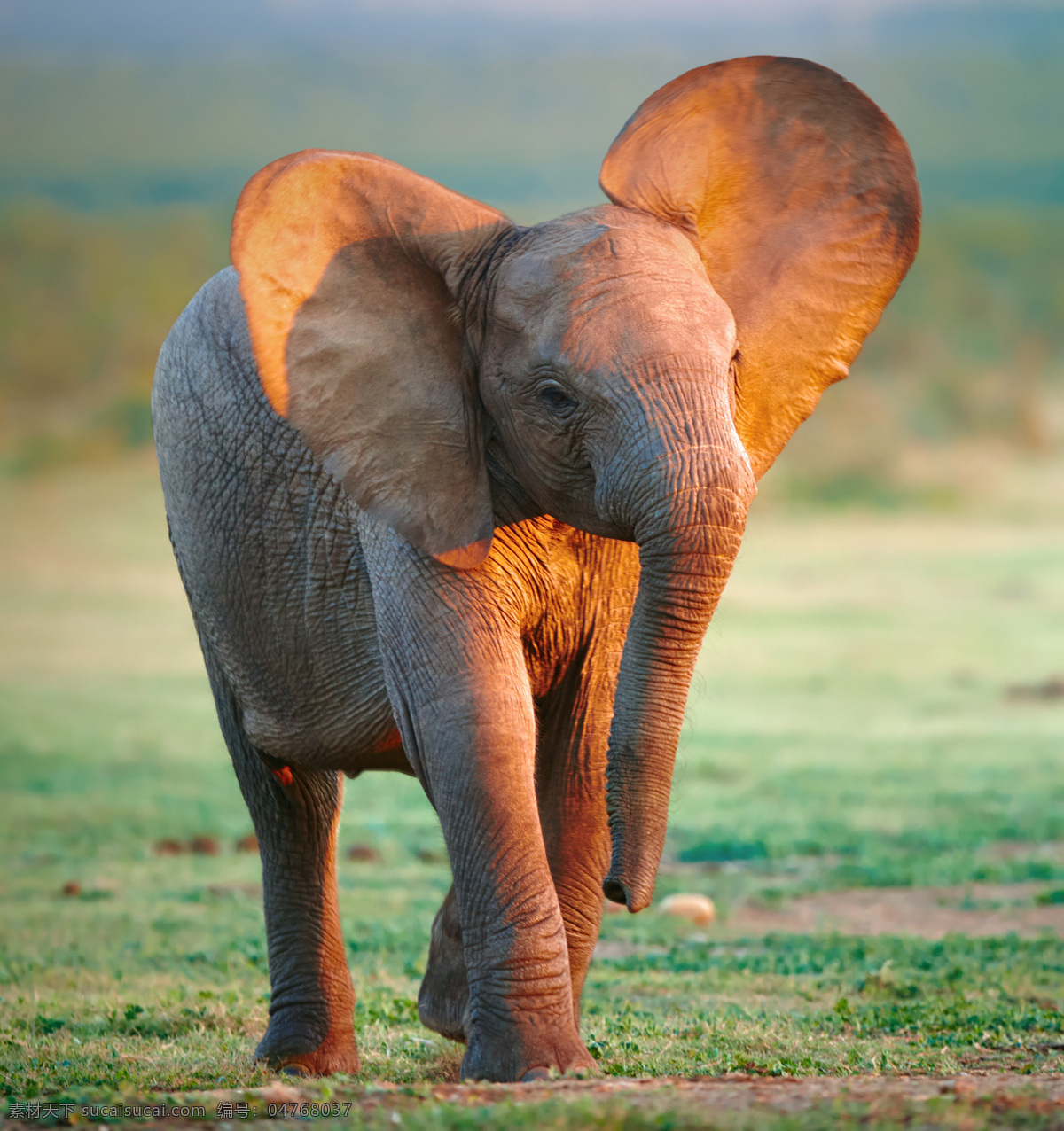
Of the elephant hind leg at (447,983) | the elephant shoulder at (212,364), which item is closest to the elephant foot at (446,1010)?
the elephant hind leg at (447,983)

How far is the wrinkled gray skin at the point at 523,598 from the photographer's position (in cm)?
510

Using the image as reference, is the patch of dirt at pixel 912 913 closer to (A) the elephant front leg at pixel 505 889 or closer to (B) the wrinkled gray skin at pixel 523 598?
(B) the wrinkled gray skin at pixel 523 598

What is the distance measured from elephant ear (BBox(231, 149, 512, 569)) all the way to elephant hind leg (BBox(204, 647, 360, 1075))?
6.29 feet

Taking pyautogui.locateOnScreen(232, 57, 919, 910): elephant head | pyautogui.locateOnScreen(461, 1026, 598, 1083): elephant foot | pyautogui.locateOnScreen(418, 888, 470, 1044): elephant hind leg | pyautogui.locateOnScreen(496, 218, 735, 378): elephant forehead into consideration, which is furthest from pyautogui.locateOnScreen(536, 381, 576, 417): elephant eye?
pyautogui.locateOnScreen(418, 888, 470, 1044): elephant hind leg

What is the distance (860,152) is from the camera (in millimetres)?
6219

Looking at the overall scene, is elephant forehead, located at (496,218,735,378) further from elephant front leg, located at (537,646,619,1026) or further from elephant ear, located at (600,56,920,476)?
elephant front leg, located at (537,646,619,1026)

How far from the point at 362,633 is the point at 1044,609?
98.4 ft

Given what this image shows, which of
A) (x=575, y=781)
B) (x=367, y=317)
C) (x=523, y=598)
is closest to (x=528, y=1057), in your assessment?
(x=575, y=781)

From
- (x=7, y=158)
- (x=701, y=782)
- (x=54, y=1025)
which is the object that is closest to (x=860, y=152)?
(x=54, y=1025)

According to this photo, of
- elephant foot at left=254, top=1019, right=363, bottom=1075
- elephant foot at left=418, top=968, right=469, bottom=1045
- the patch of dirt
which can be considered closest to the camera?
elephant foot at left=418, top=968, right=469, bottom=1045

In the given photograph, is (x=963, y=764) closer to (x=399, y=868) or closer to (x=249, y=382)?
(x=399, y=868)

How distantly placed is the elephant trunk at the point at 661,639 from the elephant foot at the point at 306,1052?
6.96 ft

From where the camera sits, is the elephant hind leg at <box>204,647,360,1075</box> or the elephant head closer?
the elephant head

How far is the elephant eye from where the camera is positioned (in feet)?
17.3
